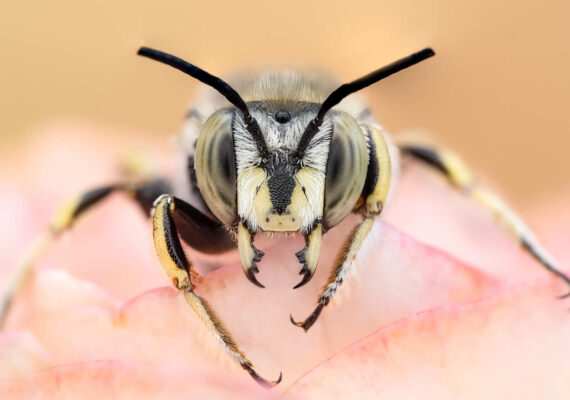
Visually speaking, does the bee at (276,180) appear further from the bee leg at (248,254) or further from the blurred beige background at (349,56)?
the blurred beige background at (349,56)

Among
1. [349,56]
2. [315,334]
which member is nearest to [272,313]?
[315,334]

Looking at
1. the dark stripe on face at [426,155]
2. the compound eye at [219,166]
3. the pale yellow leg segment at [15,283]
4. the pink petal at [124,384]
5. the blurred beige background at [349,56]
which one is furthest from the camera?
the blurred beige background at [349,56]

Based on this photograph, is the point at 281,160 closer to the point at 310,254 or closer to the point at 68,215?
the point at 310,254

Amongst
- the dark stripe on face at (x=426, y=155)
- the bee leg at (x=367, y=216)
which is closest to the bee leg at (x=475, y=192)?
the dark stripe on face at (x=426, y=155)

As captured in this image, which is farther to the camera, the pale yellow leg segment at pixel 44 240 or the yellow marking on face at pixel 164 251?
the pale yellow leg segment at pixel 44 240

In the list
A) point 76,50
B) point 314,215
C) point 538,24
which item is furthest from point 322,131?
point 76,50

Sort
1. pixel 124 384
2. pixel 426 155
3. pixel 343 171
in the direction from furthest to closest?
pixel 426 155
pixel 343 171
pixel 124 384
